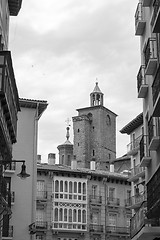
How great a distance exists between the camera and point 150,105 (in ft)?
72.7

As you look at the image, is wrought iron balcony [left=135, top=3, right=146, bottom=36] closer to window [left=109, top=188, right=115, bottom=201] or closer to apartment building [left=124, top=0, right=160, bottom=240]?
apartment building [left=124, top=0, right=160, bottom=240]

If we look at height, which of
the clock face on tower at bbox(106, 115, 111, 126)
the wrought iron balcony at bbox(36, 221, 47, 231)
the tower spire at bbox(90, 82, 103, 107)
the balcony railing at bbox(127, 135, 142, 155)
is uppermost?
the tower spire at bbox(90, 82, 103, 107)

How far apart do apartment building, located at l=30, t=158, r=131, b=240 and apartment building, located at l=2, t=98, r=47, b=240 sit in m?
15.9

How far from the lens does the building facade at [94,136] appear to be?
103625mm

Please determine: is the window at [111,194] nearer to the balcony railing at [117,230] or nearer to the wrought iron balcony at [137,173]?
the balcony railing at [117,230]

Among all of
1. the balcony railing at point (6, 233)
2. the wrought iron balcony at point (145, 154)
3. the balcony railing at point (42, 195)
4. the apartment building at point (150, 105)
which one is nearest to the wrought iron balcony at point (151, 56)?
the apartment building at point (150, 105)

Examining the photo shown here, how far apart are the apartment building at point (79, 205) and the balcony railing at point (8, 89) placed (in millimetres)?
31197

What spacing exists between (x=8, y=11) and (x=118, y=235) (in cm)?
3543

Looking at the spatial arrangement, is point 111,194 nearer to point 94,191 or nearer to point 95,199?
point 94,191

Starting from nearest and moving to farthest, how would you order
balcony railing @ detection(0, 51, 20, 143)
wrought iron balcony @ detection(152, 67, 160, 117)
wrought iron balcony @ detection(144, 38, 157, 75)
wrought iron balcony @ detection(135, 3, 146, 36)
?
wrought iron balcony @ detection(152, 67, 160, 117), wrought iron balcony @ detection(144, 38, 157, 75), balcony railing @ detection(0, 51, 20, 143), wrought iron balcony @ detection(135, 3, 146, 36)

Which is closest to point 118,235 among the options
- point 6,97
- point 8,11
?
point 8,11

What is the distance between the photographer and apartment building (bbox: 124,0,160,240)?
1862 centimetres

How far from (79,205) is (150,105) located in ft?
124

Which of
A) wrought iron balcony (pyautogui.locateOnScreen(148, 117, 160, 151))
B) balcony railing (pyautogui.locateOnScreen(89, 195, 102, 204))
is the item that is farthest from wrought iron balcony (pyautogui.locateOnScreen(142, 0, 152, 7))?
balcony railing (pyautogui.locateOnScreen(89, 195, 102, 204))
